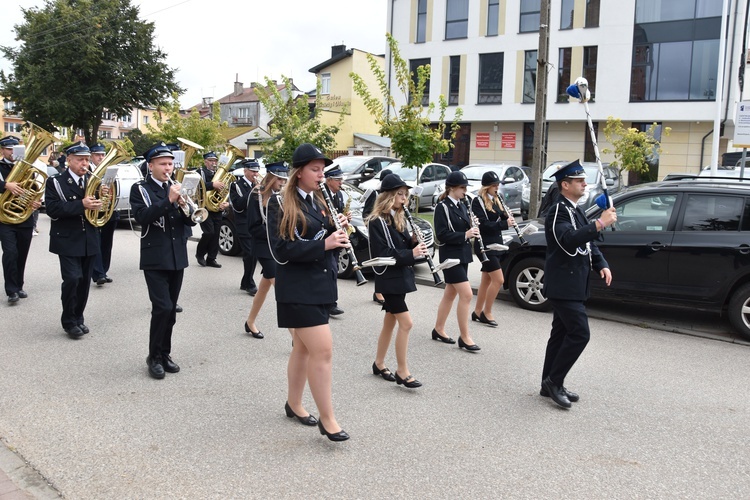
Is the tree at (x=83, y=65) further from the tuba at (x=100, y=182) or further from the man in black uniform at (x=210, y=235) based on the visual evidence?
the tuba at (x=100, y=182)

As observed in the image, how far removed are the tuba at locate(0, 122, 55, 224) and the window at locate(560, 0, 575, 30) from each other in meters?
27.6

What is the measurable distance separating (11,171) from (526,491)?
24.3 feet

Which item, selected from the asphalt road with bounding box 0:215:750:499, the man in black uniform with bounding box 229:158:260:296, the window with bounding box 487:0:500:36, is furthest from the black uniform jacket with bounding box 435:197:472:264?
the window with bounding box 487:0:500:36

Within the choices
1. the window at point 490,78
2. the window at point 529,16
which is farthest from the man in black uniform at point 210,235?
the window at point 529,16

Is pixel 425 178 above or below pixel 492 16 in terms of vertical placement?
below

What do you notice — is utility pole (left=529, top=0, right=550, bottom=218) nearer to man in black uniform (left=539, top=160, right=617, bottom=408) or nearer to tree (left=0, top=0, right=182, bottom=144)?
man in black uniform (left=539, top=160, right=617, bottom=408)

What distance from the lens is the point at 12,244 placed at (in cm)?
863

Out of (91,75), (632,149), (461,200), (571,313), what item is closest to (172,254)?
(461,200)

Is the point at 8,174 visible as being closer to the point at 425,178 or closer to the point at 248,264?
the point at 248,264

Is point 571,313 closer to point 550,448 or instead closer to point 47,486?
point 550,448

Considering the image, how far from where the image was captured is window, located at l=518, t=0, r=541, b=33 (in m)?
31.6

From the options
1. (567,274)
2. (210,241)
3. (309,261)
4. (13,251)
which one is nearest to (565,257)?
(567,274)

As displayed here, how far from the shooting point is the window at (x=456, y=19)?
33.8 m

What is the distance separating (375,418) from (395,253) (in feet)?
4.32
